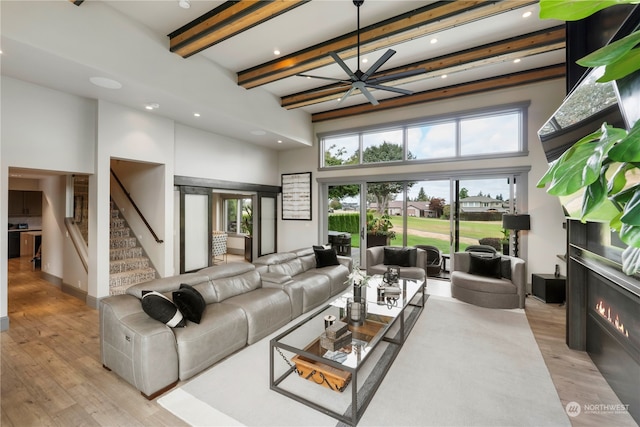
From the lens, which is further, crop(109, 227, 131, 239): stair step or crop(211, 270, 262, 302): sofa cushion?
crop(109, 227, 131, 239): stair step

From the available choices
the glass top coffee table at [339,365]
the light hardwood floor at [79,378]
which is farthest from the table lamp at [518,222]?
the glass top coffee table at [339,365]

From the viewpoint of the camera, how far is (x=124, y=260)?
5.26m

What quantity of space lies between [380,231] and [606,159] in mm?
6193

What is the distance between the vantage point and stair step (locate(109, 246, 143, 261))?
5.24 meters

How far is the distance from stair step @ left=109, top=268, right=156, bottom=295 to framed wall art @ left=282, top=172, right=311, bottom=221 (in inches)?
148

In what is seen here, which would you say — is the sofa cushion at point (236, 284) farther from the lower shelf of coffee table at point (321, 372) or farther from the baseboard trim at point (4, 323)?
the baseboard trim at point (4, 323)

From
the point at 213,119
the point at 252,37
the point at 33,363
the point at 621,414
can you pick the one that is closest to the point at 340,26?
the point at 252,37

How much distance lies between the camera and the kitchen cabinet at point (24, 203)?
8.52 meters

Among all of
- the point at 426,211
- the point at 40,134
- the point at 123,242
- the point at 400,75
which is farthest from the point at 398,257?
the point at 40,134

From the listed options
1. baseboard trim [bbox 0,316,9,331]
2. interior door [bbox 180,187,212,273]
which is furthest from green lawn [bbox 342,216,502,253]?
baseboard trim [bbox 0,316,9,331]

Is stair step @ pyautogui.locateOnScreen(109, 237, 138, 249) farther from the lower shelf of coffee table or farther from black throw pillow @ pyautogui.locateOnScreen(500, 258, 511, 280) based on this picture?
black throw pillow @ pyautogui.locateOnScreen(500, 258, 511, 280)

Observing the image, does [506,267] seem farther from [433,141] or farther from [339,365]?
[339,365]

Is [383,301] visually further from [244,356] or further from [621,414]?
[621,414]

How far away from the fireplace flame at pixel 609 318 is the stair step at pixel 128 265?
267 inches
